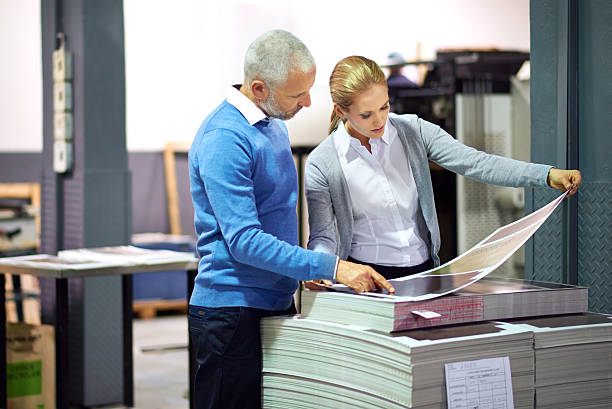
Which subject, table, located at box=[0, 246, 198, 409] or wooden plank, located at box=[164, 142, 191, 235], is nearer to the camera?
table, located at box=[0, 246, 198, 409]

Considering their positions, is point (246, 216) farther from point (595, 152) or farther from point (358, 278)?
point (595, 152)

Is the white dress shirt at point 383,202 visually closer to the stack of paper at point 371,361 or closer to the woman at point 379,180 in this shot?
the woman at point 379,180

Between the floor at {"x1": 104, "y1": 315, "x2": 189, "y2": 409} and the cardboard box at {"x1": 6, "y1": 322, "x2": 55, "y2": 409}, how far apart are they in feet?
1.43

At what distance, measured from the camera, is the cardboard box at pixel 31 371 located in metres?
4.10

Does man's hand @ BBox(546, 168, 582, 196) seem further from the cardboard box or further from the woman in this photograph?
the cardboard box

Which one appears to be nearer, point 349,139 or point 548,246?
point 349,139

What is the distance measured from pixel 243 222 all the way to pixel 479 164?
0.67 metres

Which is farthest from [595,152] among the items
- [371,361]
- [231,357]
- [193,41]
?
[193,41]

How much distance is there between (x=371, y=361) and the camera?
1637 mm

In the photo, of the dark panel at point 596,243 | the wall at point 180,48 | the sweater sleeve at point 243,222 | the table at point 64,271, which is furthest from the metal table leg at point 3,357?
the wall at point 180,48

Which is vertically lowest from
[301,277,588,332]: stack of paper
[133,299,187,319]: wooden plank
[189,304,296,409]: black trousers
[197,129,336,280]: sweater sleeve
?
[133,299,187,319]: wooden plank

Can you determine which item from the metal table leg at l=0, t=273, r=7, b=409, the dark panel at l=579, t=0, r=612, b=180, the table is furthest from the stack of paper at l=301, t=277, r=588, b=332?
the metal table leg at l=0, t=273, r=7, b=409

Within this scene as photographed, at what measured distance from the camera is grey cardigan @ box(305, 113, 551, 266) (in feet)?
6.58

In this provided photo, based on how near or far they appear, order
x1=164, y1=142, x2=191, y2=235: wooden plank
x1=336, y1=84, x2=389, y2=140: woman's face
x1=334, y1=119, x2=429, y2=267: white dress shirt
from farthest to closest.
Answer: x1=164, y1=142, x2=191, y2=235: wooden plank, x1=334, y1=119, x2=429, y2=267: white dress shirt, x1=336, y1=84, x2=389, y2=140: woman's face
